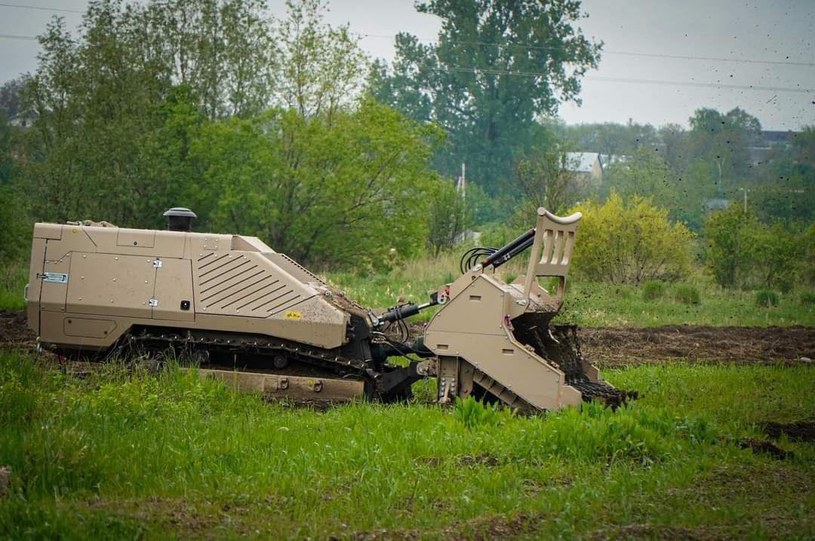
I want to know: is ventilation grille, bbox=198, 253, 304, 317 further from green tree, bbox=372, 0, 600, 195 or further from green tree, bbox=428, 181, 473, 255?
green tree, bbox=372, 0, 600, 195

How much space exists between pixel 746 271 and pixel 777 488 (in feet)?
83.7

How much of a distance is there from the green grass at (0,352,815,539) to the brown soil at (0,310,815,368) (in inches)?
210

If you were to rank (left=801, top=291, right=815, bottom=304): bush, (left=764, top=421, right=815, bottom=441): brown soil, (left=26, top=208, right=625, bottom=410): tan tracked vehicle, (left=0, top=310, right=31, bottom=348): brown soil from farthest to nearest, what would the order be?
1. (left=801, top=291, right=815, bottom=304): bush
2. (left=0, top=310, right=31, bottom=348): brown soil
3. (left=26, top=208, right=625, bottom=410): tan tracked vehicle
4. (left=764, top=421, right=815, bottom=441): brown soil

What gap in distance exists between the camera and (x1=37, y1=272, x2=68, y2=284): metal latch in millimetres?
12570

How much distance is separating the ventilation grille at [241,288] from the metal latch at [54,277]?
149 centimetres

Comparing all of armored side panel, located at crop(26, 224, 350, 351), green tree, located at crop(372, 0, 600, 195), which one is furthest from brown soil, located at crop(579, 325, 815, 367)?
green tree, located at crop(372, 0, 600, 195)

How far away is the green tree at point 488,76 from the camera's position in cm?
6053

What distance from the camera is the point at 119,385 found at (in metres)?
11.2

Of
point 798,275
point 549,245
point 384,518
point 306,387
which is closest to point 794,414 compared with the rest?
point 549,245

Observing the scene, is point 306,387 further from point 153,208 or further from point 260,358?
point 153,208

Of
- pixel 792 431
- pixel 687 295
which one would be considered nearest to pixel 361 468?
pixel 792 431

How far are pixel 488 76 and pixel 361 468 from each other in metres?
56.0

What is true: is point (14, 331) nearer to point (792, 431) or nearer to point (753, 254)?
point (792, 431)

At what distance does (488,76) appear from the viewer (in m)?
63.4
